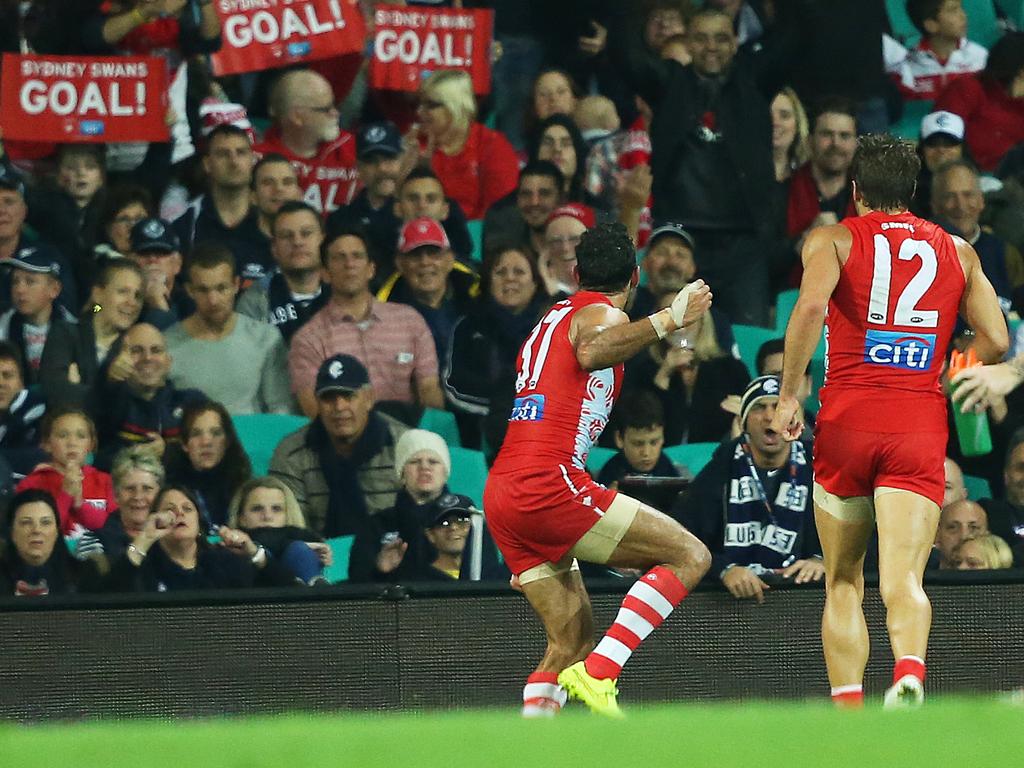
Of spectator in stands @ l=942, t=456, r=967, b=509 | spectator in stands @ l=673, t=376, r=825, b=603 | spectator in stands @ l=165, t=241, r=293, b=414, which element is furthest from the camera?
spectator in stands @ l=165, t=241, r=293, b=414

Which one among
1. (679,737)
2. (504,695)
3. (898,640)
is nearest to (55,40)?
(504,695)

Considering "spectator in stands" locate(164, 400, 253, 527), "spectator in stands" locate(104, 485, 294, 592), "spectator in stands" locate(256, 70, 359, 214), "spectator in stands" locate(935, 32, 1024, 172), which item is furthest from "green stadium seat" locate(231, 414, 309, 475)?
"spectator in stands" locate(935, 32, 1024, 172)

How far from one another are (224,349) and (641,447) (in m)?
2.20

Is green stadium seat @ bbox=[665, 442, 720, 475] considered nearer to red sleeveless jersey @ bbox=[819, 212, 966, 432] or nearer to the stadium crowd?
the stadium crowd

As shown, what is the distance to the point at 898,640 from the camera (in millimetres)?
5914

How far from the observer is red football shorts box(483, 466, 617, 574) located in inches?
257

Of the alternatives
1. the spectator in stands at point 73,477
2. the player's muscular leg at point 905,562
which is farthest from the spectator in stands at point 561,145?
the player's muscular leg at point 905,562

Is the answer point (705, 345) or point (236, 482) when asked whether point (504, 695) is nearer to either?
point (236, 482)

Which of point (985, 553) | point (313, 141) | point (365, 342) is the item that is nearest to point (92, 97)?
point (313, 141)

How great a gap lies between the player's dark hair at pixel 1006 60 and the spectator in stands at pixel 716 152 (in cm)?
145

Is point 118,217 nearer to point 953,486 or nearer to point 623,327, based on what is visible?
point 623,327

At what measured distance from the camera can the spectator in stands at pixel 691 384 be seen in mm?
9180

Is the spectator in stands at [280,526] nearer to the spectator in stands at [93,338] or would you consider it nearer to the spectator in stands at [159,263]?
the spectator in stands at [93,338]

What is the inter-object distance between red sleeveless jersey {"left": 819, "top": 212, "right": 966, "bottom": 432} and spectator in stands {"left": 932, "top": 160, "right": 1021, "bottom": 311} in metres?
3.59
